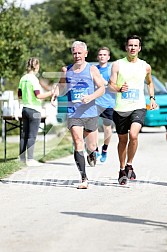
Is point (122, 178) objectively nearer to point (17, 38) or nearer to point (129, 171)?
point (129, 171)

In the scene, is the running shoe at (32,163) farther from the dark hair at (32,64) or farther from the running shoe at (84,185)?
the running shoe at (84,185)

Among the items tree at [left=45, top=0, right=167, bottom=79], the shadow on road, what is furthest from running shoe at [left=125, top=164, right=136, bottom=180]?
tree at [left=45, top=0, right=167, bottom=79]

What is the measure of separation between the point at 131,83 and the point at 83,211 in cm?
288

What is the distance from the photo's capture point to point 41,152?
18.9 m

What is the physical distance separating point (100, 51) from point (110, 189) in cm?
410

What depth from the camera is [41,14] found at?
3459cm

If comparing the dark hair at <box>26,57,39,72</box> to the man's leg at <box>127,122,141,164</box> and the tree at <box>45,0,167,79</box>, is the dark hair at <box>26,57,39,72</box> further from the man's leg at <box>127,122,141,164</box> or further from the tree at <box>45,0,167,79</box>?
the tree at <box>45,0,167,79</box>

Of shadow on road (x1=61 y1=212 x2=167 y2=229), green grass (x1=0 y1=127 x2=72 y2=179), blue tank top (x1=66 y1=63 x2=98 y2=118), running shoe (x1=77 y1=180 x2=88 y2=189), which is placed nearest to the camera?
shadow on road (x1=61 y1=212 x2=167 y2=229)

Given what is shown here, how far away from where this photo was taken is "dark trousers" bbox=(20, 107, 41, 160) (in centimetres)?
1588

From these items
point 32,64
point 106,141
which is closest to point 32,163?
point 106,141

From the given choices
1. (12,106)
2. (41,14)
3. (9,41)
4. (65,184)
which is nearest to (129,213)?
(65,184)

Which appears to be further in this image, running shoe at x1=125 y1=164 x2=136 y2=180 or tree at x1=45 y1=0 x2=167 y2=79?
tree at x1=45 y1=0 x2=167 y2=79

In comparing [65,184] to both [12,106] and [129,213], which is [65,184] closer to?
[129,213]

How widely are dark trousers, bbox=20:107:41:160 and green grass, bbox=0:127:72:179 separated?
0.34 m
